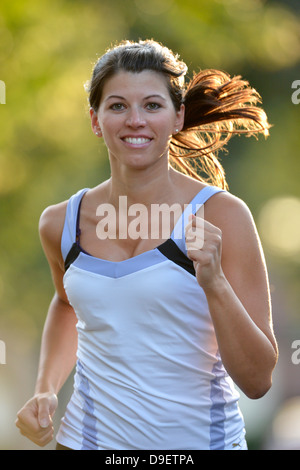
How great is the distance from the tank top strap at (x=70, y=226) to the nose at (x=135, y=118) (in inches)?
15.7

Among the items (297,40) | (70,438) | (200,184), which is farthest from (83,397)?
(297,40)

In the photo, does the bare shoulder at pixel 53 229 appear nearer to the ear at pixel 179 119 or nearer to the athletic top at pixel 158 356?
the athletic top at pixel 158 356

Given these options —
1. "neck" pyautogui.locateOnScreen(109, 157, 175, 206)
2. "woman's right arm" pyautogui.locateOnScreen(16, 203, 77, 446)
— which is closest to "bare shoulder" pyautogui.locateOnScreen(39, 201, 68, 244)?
"woman's right arm" pyautogui.locateOnScreen(16, 203, 77, 446)

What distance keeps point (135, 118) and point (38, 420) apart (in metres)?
0.99

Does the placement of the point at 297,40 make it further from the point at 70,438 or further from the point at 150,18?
the point at 70,438

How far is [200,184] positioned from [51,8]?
4.43 m

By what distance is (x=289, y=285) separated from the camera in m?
7.77

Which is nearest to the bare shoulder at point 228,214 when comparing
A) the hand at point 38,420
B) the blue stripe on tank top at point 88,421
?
the blue stripe on tank top at point 88,421

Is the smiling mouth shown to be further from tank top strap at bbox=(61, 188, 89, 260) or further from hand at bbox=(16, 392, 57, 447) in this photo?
hand at bbox=(16, 392, 57, 447)

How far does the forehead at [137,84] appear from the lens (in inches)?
90.4

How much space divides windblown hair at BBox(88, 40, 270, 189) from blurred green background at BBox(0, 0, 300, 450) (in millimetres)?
3508
